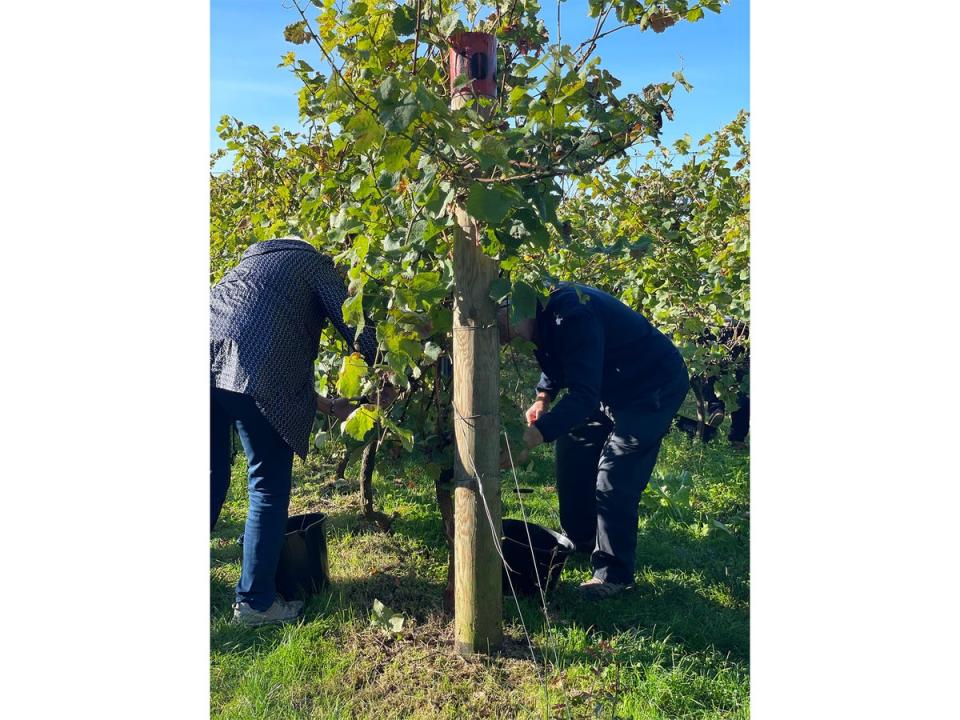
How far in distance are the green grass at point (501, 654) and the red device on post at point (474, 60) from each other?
1712 millimetres

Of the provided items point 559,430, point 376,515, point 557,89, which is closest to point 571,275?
point 559,430

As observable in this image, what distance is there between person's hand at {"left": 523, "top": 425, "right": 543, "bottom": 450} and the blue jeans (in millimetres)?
851

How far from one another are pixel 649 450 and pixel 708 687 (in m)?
0.94

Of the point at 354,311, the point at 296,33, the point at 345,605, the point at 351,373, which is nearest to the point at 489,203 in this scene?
the point at 354,311

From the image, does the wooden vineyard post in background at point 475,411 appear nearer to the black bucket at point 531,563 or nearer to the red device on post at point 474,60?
the red device on post at point 474,60

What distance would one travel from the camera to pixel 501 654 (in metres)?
2.29

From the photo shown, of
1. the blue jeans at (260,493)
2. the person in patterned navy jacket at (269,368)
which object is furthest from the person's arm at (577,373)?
the blue jeans at (260,493)

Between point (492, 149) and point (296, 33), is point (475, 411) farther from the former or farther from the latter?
point (296, 33)

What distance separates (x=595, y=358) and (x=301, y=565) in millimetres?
1379

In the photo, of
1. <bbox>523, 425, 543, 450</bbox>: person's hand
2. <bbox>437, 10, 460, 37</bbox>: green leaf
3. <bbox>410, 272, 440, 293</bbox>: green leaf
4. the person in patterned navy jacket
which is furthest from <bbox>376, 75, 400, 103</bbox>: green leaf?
<bbox>523, 425, 543, 450</bbox>: person's hand

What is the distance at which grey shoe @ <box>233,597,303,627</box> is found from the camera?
8.45ft

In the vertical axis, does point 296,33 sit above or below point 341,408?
above

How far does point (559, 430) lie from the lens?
2.47 metres

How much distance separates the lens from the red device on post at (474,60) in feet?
6.57
